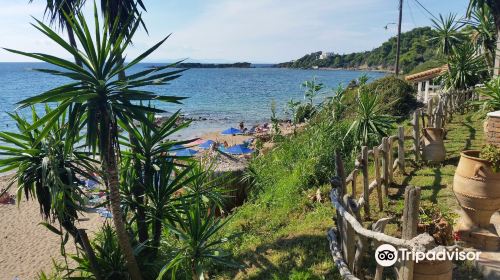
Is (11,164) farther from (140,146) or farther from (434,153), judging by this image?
(434,153)

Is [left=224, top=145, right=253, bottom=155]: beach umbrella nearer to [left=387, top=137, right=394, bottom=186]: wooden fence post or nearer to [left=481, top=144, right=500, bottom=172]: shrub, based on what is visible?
[left=387, top=137, right=394, bottom=186]: wooden fence post

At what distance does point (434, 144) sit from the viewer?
829cm

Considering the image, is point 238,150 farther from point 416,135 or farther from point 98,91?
point 98,91

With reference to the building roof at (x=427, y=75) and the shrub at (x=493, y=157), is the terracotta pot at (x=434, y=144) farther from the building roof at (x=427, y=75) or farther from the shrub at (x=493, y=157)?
the building roof at (x=427, y=75)

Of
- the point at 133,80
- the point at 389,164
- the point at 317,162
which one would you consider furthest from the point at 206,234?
the point at 317,162

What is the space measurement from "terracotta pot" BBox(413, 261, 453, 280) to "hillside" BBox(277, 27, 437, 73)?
2076 centimetres

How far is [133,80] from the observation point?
4.87 meters

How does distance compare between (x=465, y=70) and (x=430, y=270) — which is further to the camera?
(x=465, y=70)

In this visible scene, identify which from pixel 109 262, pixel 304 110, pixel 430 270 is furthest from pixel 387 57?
pixel 430 270

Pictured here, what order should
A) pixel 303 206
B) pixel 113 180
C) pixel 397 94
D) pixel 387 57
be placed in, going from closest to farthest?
pixel 113 180
pixel 303 206
pixel 397 94
pixel 387 57

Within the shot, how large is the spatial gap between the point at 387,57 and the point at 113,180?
116325 millimetres

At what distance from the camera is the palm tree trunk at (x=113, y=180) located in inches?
187

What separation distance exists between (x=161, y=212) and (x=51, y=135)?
189 cm

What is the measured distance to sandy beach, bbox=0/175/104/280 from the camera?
436 inches
